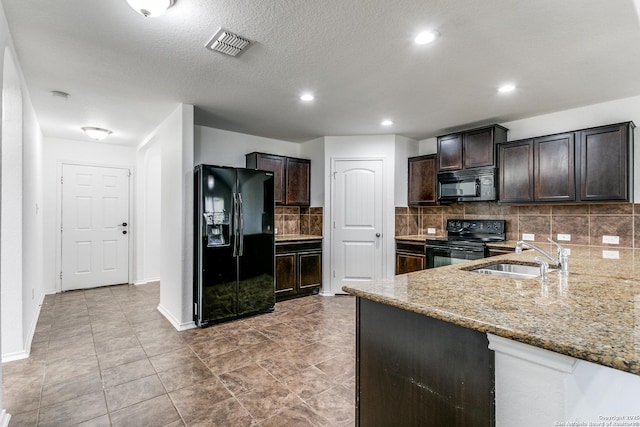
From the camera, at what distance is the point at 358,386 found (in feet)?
4.55

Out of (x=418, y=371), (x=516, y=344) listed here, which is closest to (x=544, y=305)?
(x=516, y=344)

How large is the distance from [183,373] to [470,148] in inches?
157

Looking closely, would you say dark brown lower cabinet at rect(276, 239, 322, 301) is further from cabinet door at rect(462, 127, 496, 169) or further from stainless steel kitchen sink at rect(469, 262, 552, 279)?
stainless steel kitchen sink at rect(469, 262, 552, 279)

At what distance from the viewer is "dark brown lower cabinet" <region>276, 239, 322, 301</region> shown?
4.38m

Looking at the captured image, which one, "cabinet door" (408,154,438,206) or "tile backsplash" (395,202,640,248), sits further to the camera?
"cabinet door" (408,154,438,206)

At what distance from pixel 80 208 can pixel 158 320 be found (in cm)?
283

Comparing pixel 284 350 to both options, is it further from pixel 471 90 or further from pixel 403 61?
pixel 471 90

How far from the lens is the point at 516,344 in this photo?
0.91 meters

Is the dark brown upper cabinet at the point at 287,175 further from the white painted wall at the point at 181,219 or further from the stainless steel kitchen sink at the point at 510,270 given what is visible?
the stainless steel kitchen sink at the point at 510,270

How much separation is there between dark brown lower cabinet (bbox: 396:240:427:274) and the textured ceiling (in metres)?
1.77

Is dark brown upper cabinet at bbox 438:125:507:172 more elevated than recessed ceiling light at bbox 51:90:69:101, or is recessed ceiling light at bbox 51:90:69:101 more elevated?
recessed ceiling light at bbox 51:90:69:101

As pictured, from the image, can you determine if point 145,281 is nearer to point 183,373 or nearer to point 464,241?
point 183,373

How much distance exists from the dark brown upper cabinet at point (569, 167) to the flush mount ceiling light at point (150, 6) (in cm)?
372

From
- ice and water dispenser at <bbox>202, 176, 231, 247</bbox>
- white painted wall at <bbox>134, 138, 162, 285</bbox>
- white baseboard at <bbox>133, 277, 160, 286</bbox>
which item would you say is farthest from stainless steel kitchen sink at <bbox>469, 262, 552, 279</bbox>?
white baseboard at <bbox>133, 277, 160, 286</bbox>
